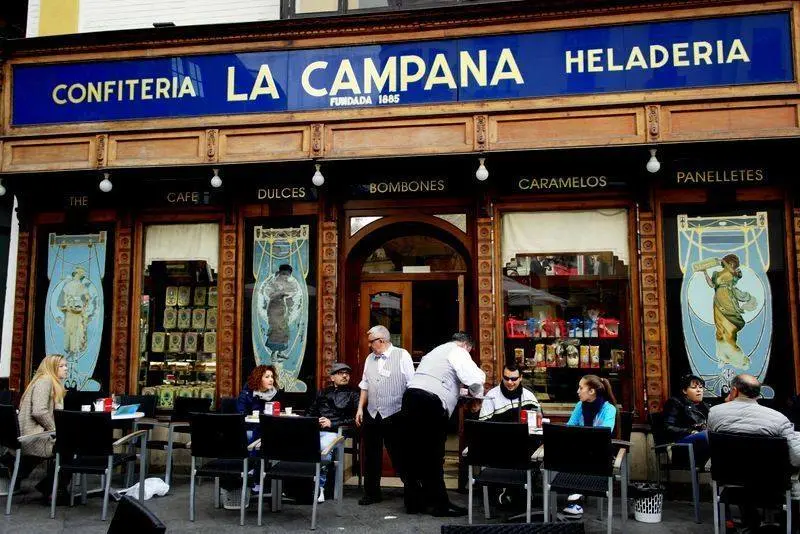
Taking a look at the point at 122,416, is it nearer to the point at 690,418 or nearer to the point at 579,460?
the point at 579,460

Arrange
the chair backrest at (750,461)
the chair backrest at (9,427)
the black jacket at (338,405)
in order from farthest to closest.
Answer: the black jacket at (338,405) < the chair backrest at (9,427) < the chair backrest at (750,461)

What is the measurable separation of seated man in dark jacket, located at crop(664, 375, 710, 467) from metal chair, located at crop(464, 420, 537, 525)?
6.27 feet

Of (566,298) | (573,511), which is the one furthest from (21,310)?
(573,511)

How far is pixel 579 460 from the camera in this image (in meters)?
6.15

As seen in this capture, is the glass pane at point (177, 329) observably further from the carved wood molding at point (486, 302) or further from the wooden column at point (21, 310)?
the carved wood molding at point (486, 302)

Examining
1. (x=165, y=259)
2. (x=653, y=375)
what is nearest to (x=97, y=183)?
(x=165, y=259)

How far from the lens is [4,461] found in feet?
26.2

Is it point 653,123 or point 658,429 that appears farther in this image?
point 653,123

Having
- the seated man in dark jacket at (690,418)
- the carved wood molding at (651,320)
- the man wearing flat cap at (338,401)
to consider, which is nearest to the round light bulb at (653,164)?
the carved wood molding at (651,320)

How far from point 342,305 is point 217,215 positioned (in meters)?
2.23

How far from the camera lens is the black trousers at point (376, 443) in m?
7.60

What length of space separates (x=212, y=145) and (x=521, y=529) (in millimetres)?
7634

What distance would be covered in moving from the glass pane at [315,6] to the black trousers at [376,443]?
5.43 meters

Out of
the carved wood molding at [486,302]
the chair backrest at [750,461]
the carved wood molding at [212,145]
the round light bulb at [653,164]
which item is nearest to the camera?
the chair backrest at [750,461]
